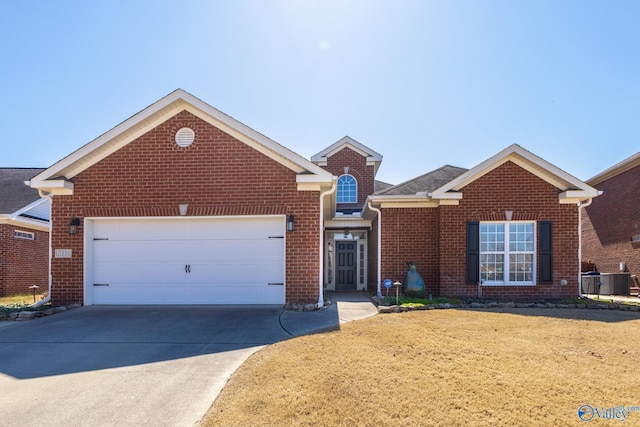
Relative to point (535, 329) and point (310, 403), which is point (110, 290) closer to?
point (310, 403)

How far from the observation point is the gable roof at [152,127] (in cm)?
877

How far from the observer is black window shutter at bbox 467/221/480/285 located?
10.4 meters

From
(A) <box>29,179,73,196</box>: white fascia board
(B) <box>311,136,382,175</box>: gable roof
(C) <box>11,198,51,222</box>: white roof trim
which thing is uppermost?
(B) <box>311,136,382,175</box>: gable roof

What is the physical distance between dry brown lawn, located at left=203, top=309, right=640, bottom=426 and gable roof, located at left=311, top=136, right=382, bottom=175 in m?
12.8

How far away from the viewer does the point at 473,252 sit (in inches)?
410

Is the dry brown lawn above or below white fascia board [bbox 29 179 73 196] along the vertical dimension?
below

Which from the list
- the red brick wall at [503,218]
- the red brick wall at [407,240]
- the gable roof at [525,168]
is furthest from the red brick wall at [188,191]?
the red brick wall at [503,218]

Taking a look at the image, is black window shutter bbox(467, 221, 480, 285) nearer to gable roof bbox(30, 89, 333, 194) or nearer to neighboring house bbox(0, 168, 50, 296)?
gable roof bbox(30, 89, 333, 194)

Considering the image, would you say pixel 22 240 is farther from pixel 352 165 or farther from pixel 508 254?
pixel 508 254

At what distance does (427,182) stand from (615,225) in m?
11.6

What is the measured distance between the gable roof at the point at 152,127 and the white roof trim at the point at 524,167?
3.99m

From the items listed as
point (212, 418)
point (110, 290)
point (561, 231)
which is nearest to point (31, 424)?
point (212, 418)

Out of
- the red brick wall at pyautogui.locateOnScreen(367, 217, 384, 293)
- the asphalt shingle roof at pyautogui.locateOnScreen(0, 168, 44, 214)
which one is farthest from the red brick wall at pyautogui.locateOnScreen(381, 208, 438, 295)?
the asphalt shingle roof at pyautogui.locateOnScreen(0, 168, 44, 214)

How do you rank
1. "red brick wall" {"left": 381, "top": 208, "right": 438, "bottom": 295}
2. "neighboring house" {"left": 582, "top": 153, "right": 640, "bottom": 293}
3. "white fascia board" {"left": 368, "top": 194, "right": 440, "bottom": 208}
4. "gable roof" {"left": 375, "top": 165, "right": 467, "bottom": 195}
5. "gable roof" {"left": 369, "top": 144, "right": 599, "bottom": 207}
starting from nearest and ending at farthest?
"gable roof" {"left": 369, "top": 144, "right": 599, "bottom": 207} → "white fascia board" {"left": 368, "top": 194, "right": 440, "bottom": 208} → "red brick wall" {"left": 381, "top": 208, "right": 438, "bottom": 295} → "gable roof" {"left": 375, "top": 165, "right": 467, "bottom": 195} → "neighboring house" {"left": 582, "top": 153, "right": 640, "bottom": 293}
